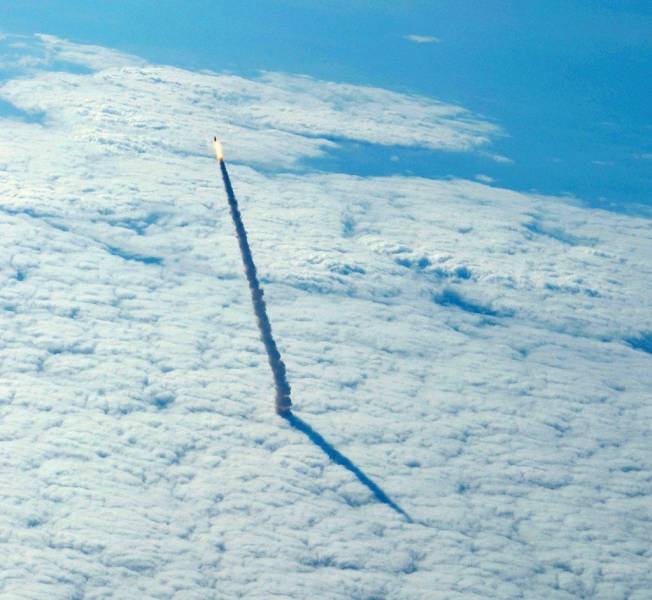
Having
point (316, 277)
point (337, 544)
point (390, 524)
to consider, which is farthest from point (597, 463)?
point (316, 277)

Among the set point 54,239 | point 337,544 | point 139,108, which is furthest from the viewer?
point 139,108

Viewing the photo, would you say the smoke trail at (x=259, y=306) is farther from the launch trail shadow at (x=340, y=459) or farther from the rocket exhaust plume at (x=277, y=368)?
the launch trail shadow at (x=340, y=459)

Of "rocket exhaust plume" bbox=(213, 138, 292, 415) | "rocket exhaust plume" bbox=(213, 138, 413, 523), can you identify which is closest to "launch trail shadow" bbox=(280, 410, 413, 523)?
"rocket exhaust plume" bbox=(213, 138, 413, 523)

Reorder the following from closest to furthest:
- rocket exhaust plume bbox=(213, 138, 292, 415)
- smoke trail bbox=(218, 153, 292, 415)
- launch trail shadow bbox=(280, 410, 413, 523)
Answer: rocket exhaust plume bbox=(213, 138, 292, 415) < smoke trail bbox=(218, 153, 292, 415) < launch trail shadow bbox=(280, 410, 413, 523)

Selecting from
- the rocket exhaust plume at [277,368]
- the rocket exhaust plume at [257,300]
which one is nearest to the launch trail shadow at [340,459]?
the rocket exhaust plume at [277,368]

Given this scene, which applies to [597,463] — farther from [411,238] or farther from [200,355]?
[411,238]

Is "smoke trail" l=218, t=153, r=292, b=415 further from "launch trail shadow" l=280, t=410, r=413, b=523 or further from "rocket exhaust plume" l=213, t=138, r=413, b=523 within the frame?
"launch trail shadow" l=280, t=410, r=413, b=523

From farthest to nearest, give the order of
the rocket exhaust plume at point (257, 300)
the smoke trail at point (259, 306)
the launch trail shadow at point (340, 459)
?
the launch trail shadow at point (340, 459) → the smoke trail at point (259, 306) → the rocket exhaust plume at point (257, 300)
